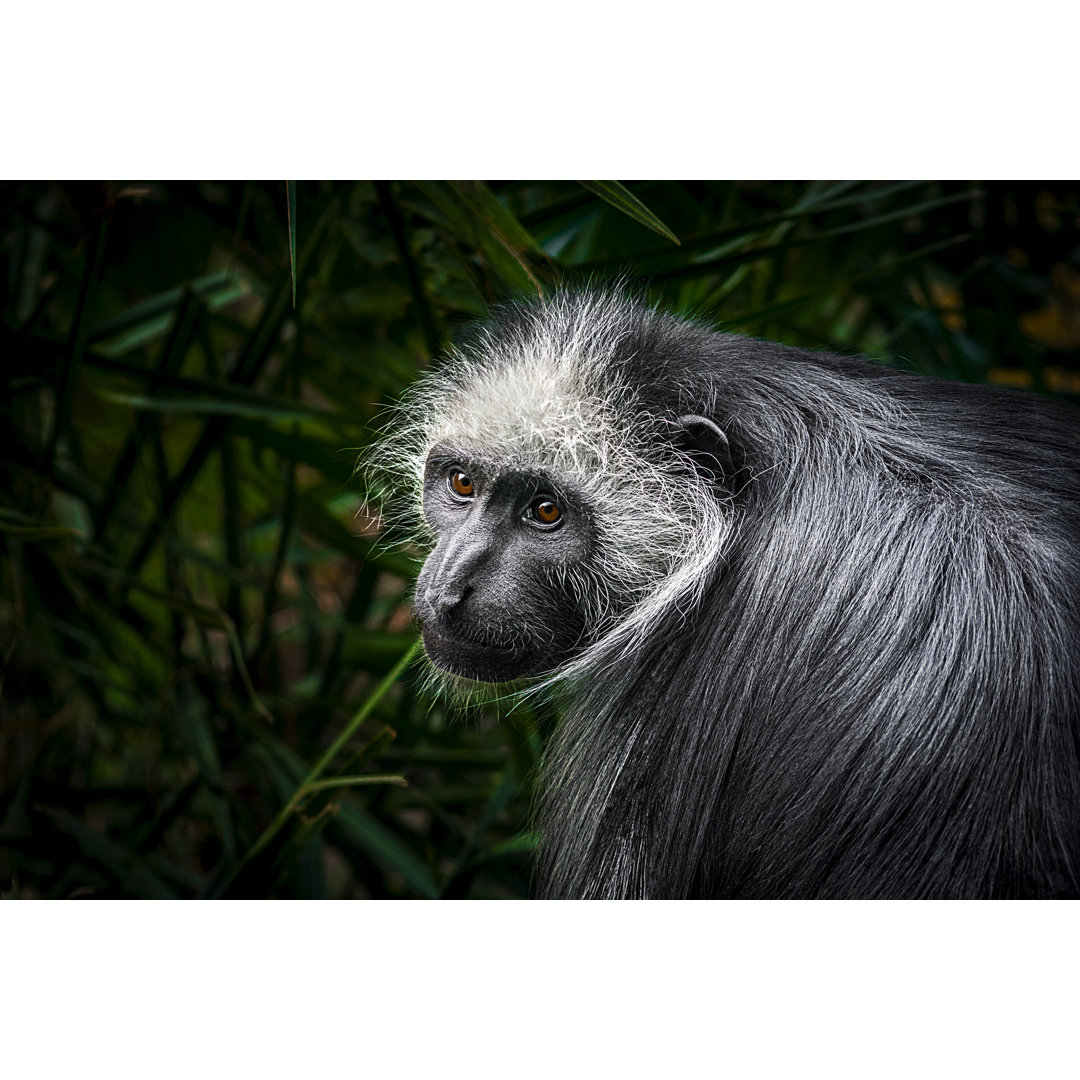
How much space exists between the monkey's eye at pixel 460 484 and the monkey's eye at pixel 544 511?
87mm

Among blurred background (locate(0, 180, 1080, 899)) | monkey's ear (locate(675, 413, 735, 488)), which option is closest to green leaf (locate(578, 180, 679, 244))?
blurred background (locate(0, 180, 1080, 899))

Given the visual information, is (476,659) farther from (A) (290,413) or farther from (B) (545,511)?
(A) (290,413)

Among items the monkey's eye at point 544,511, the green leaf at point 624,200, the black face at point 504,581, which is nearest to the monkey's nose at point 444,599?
the black face at point 504,581

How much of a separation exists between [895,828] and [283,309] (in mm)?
1178

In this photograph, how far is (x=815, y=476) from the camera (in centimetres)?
117

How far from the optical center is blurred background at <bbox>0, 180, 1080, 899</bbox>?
1536 millimetres

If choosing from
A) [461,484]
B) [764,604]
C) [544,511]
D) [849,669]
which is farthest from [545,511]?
[849,669]

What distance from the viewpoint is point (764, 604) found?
1.17 metres

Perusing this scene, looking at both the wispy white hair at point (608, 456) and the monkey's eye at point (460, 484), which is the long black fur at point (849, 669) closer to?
the wispy white hair at point (608, 456)

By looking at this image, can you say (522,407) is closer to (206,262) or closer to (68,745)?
(206,262)

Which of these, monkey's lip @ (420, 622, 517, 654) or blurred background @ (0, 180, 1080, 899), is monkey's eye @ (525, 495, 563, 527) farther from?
blurred background @ (0, 180, 1080, 899)

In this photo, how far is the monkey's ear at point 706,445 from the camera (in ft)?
3.89

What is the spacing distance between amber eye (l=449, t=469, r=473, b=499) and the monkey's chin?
178 millimetres
